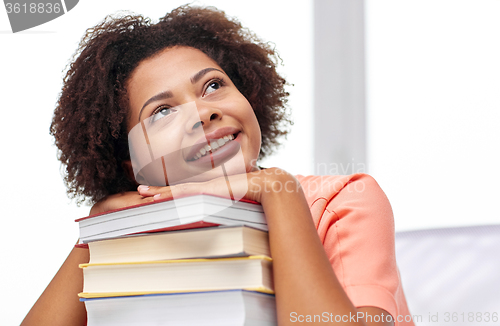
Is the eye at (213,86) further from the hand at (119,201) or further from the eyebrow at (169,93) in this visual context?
the hand at (119,201)

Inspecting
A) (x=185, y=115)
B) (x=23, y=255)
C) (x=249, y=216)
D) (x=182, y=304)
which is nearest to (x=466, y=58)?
(x=185, y=115)

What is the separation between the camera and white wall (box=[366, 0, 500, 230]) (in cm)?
140

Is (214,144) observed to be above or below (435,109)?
above

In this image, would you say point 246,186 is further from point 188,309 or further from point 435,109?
point 435,109

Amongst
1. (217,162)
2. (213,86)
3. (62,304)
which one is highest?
(213,86)

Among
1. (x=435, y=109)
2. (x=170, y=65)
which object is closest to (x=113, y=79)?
(x=170, y=65)

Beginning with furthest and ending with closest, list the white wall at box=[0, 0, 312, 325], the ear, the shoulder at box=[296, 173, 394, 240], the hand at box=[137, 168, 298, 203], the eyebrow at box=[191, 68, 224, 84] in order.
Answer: the white wall at box=[0, 0, 312, 325], the ear, the eyebrow at box=[191, 68, 224, 84], the shoulder at box=[296, 173, 394, 240], the hand at box=[137, 168, 298, 203]

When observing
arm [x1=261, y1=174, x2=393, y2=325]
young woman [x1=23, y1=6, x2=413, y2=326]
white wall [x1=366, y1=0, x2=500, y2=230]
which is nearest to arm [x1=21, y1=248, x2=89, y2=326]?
young woman [x1=23, y1=6, x2=413, y2=326]

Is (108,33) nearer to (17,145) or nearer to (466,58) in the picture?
(17,145)

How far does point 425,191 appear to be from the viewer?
1.49 metres

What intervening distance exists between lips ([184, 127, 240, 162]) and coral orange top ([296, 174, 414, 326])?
8.0 inches

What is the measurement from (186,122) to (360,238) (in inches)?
14.2

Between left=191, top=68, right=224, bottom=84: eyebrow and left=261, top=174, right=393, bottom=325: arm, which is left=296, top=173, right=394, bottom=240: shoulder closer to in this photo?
left=261, top=174, right=393, bottom=325: arm

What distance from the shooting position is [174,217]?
53 centimetres
